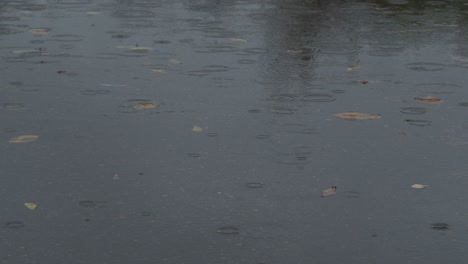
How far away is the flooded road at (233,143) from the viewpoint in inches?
240

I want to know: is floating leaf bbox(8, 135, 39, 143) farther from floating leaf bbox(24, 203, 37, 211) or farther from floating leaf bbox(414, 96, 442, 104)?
floating leaf bbox(414, 96, 442, 104)

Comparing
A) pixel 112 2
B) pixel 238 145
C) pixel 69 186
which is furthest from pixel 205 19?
pixel 69 186

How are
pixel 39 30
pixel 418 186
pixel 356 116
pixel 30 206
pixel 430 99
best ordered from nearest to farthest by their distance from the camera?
pixel 30 206
pixel 418 186
pixel 356 116
pixel 430 99
pixel 39 30

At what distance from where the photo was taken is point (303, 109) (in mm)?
9305

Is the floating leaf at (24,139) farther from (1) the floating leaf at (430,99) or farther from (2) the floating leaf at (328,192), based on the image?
(1) the floating leaf at (430,99)

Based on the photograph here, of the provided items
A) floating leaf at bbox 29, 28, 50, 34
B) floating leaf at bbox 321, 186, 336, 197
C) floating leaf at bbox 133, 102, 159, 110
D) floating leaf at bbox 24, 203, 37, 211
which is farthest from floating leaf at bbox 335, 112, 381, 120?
floating leaf at bbox 29, 28, 50, 34

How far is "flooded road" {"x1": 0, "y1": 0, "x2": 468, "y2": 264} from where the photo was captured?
610 centimetres

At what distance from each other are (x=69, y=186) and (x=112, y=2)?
10.4 metres

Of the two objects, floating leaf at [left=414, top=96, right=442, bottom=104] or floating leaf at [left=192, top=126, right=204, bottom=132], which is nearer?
floating leaf at [left=192, top=126, right=204, bottom=132]

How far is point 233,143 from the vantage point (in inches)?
322

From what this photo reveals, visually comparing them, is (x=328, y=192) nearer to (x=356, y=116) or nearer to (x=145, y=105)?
(x=356, y=116)

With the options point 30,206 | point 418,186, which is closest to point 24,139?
point 30,206

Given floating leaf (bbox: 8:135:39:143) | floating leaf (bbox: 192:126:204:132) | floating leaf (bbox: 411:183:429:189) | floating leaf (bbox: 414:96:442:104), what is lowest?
floating leaf (bbox: 414:96:442:104)

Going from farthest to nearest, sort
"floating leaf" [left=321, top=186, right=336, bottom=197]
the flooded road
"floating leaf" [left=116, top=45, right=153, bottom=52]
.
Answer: "floating leaf" [left=116, top=45, right=153, bottom=52] < "floating leaf" [left=321, top=186, right=336, bottom=197] < the flooded road
